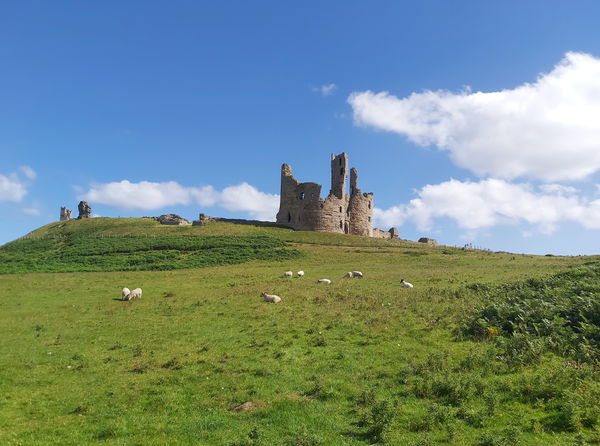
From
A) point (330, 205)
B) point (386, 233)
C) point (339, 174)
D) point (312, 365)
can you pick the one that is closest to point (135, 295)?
point (312, 365)

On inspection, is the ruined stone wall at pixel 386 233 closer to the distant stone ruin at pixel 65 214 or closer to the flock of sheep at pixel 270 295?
the flock of sheep at pixel 270 295

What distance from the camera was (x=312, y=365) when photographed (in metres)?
15.2

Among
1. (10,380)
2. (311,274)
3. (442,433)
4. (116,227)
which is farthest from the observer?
(116,227)

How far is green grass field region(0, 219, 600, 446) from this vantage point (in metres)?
10.7

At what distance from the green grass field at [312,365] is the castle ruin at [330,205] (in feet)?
150

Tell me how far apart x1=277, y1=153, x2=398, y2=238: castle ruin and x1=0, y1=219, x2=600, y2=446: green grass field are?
45.7m

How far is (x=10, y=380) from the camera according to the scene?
602 inches

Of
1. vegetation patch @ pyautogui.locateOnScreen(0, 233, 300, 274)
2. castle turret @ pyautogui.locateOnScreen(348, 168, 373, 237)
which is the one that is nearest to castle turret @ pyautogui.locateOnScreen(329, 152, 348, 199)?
castle turret @ pyautogui.locateOnScreen(348, 168, 373, 237)

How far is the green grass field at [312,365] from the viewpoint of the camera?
10.7 metres

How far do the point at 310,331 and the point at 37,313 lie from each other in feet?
58.8

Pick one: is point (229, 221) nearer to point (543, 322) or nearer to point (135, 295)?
point (135, 295)

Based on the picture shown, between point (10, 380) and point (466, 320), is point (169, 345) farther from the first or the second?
point (466, 320)

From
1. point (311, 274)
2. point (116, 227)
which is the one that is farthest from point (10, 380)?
point (116, 227)

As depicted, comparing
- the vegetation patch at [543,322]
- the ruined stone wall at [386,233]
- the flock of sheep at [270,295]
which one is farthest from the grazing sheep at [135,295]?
the ruined stone wall at [386,233]
